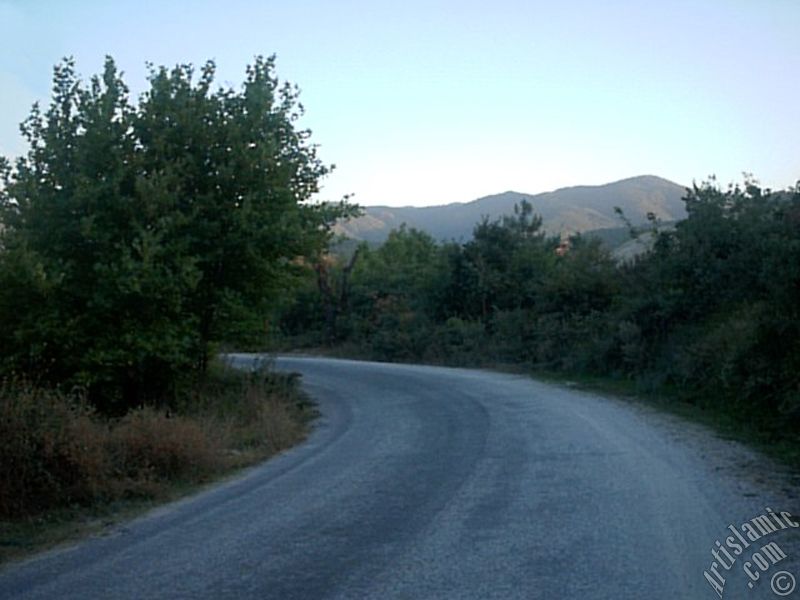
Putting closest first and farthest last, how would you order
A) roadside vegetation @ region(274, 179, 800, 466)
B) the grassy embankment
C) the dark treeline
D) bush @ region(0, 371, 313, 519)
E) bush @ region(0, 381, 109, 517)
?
the grassy embankment → bush @ region(0, 381, 109, 517) → bush @ region(0, 371, 313, 519) → roadside vegetation @ region(274, 179, 800, 466) → the dark treeline

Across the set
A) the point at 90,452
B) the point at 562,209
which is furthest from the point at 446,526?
the point at 562,209

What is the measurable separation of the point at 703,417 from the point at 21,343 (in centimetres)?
1355

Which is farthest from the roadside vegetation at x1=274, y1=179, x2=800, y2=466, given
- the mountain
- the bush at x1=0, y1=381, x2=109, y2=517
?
the mountain

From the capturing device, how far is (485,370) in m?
32.2

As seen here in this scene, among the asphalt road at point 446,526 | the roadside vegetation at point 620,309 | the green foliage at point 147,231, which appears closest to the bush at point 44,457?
the asphalt road at point 446,526

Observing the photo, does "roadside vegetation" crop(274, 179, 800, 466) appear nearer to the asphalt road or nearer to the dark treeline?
the dark treeline

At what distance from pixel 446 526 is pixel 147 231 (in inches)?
464

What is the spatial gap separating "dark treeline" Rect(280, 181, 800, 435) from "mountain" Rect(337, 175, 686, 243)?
72.9 meters

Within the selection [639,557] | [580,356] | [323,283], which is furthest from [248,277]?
[323,283]

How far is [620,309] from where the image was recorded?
29.4 metres

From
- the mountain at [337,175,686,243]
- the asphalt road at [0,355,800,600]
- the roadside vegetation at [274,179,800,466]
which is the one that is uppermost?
the mountain at [337,175,686,243]

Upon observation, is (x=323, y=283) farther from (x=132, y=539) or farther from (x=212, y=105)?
(x=132, y=539)

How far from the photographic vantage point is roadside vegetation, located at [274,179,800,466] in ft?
60.5

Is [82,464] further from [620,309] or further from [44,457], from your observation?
[620,309]
